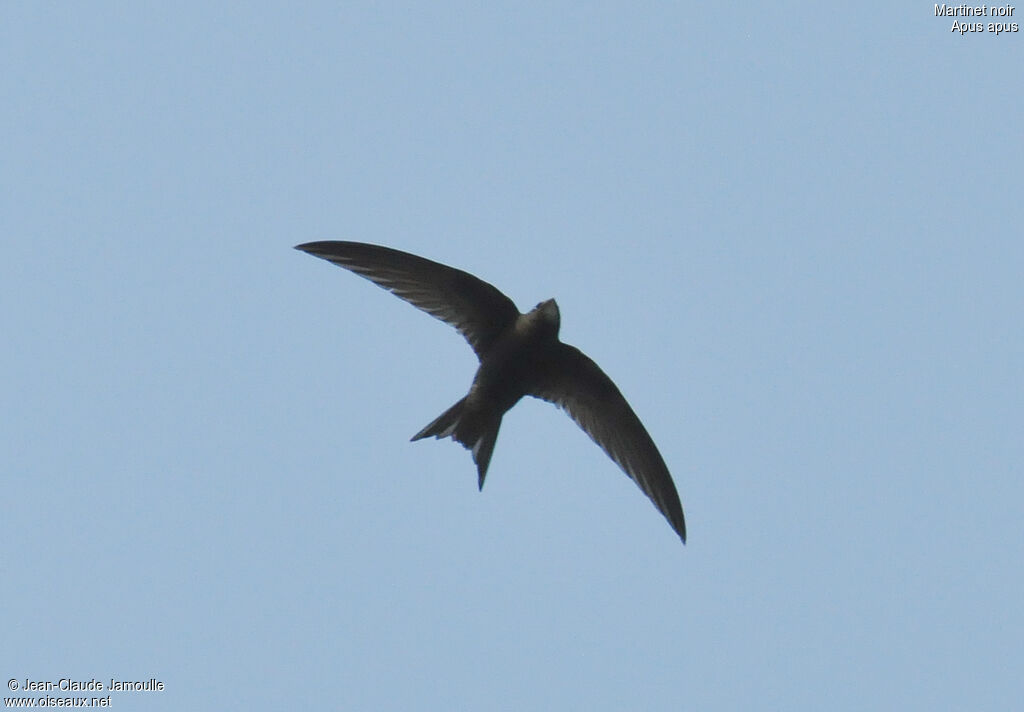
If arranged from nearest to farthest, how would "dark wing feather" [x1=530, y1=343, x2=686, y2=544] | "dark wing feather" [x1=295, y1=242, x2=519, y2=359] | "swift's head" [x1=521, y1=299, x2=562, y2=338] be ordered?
"swift's head" [x1=521, y1=299, x2=562, y2=338] < "dark wing feather" [x1=295, y1=242, x2=519, y2=359] < "dark wing feather" [x1=530, y1=343, x2=686, y2=544]

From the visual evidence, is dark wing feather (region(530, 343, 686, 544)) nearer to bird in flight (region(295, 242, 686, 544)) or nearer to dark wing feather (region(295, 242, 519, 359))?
bird in flight (region(295, 242, 686, 544))

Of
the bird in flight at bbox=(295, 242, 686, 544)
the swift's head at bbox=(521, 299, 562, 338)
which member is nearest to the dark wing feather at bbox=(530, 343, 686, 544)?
the bird in flight at bbox=(295, 242, 686, 544)

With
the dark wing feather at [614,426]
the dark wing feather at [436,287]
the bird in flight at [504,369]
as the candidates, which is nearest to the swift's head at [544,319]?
the bird in flight at [504,369]

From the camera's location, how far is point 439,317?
21.3 feet

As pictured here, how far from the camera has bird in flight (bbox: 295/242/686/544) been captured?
628 centimetres

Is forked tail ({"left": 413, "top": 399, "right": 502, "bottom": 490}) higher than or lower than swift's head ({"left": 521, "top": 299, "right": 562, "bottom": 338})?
lower

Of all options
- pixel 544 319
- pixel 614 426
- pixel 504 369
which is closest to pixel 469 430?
pixel 504 369

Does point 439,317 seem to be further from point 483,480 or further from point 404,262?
point 483,480

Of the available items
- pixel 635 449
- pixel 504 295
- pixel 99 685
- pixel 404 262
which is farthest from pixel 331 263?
pixel 99 685

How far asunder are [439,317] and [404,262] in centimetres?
35

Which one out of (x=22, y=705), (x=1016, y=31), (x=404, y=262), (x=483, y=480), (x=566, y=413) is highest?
(x=1016, y=31)

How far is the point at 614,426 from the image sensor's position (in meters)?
6.84

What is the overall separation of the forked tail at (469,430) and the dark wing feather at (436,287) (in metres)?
0.37

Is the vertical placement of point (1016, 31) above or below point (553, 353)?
above
